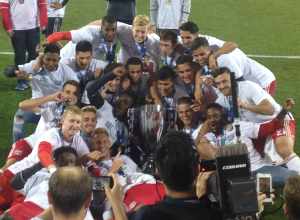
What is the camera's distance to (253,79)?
727 cm

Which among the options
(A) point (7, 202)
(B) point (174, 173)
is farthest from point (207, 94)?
(B) point (174, 173)

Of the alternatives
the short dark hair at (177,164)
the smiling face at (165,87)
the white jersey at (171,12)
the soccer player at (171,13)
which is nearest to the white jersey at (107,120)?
the smiling face at (165,87)

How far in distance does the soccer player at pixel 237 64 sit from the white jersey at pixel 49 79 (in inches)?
53.4

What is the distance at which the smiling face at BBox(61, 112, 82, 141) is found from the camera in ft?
17.6

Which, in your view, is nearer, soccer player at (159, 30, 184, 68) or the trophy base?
the trophy base

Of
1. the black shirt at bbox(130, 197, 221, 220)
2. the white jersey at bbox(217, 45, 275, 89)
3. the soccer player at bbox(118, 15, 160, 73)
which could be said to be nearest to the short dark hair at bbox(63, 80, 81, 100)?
the soccer player at bbox(118, 15, 160, 73)

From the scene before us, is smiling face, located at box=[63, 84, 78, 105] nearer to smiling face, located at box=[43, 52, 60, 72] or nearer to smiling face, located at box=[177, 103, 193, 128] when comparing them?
smiling face, located at box=[43, 52, 60, 72]

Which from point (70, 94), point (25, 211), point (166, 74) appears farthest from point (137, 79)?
point (25, 211)

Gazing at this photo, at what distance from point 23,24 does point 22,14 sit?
13 centimetres

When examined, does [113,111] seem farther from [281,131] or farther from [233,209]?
→ [233,209]

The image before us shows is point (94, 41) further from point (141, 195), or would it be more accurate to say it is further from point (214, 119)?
point (141, 195)

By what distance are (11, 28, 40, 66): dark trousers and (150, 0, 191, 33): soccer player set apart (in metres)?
1.73

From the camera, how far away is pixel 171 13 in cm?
889

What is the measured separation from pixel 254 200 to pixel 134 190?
2547 mm
